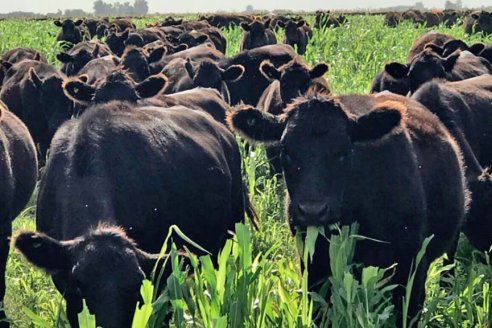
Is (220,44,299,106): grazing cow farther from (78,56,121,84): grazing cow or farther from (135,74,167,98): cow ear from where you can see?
(135,74,167,98): cow ear

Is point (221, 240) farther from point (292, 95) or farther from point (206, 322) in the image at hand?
point (292, 95)

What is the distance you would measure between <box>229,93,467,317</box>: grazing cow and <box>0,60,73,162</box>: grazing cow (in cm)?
700

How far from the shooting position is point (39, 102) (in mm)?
12453

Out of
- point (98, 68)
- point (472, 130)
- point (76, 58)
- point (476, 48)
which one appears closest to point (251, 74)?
point (98, 68)

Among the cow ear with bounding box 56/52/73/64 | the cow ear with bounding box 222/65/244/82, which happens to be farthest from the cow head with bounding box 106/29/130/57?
the cow ear with bounding box 222/65/244/82

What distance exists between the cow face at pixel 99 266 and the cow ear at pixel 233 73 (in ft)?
29.3

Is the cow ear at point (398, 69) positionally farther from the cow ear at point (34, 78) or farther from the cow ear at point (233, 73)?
the cow ear at point (34, 78)

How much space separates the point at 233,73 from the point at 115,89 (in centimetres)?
543

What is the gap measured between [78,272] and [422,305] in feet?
8.45

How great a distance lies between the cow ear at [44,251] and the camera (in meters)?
4.39

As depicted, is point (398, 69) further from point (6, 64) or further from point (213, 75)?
point (6, 64)

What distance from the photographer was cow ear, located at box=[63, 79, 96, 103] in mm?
8781

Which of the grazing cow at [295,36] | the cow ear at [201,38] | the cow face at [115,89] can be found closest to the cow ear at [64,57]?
the cow ear at [201,38]

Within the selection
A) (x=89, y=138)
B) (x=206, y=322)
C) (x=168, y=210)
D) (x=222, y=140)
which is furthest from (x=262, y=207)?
(x=206, y=322)
